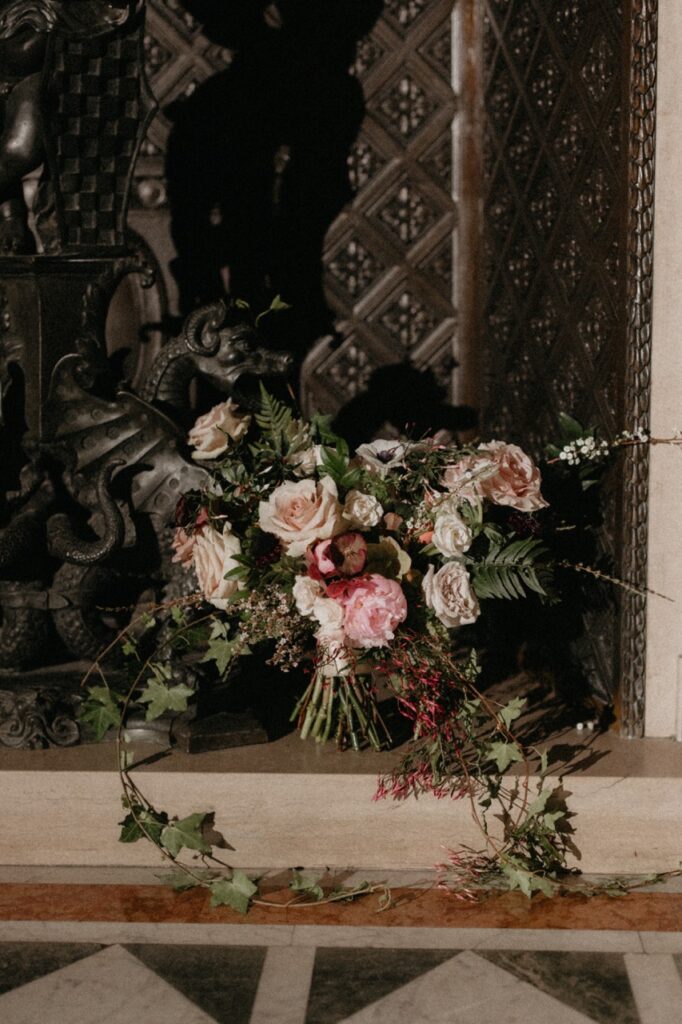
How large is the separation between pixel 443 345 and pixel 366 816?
1.45 metres

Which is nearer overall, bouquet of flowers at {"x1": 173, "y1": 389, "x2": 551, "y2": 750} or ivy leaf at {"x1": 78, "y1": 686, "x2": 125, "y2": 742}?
bouquet of flowers at {"x1": 173, "y1": 389, "x2": 551, "y2": 750}

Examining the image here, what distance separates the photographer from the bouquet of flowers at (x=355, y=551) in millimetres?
2330

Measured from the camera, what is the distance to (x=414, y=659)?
7.89 ft

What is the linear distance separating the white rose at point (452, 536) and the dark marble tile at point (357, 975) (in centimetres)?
66

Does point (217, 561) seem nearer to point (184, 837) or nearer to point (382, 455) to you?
point (382, 455)

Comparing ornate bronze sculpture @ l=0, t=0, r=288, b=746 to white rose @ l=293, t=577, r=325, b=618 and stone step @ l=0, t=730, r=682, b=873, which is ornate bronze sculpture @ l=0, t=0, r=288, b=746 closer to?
stone step @ l=0, t=730, r=682, b=873


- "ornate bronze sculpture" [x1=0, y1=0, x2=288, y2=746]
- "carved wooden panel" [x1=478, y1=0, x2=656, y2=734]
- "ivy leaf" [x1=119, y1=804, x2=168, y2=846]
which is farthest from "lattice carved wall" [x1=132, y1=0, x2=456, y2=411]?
"ivy leaf" [x1=119, y1=804, x2=168, y2=846]

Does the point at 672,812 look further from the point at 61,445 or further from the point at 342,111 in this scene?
the point at 342,111

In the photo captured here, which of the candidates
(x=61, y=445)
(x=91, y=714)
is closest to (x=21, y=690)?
(x=91, y=714)

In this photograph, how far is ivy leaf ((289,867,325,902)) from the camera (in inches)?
91.8

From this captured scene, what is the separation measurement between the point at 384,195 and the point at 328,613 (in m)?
1.50

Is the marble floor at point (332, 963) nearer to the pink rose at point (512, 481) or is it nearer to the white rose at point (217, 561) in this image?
the white rose at point (217, 561)

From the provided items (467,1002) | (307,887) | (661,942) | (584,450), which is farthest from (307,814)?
(584,450)

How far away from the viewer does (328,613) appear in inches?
91.1
